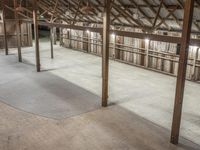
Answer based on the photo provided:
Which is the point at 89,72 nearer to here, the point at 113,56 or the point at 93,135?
the point at 113,56

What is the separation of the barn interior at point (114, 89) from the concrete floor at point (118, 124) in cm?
2

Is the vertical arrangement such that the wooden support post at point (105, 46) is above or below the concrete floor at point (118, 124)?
above

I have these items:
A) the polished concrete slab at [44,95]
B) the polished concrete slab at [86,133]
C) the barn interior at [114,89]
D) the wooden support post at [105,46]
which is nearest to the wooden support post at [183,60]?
the barn interior at [114,89]

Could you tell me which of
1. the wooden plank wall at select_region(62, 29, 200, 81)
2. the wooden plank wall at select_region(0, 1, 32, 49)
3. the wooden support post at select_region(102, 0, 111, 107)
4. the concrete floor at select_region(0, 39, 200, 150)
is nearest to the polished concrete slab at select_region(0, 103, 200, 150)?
the concrete floor at select_region(0, 39, 200, 150)

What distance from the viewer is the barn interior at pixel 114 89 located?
5859 mm

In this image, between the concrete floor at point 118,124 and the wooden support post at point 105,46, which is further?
the wooden support post at point 105,46

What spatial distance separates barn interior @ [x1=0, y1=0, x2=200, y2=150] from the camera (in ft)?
19.2

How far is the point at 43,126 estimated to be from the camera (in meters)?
6.69

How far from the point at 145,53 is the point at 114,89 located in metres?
4.26

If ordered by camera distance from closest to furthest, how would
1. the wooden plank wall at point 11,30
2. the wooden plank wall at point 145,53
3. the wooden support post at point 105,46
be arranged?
the wooden support post at point 105,46, the wooden plank wall at point 145,53, the wooden plank wall at point 11,30

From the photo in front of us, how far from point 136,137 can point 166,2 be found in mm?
5369

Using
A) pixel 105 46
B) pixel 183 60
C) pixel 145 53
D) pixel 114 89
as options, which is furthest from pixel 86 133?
pixel 145 53

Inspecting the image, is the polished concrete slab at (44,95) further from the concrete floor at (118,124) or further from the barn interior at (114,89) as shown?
the concrete floor at (118,124)

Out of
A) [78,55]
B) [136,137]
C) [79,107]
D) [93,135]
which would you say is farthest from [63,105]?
[78,55]
